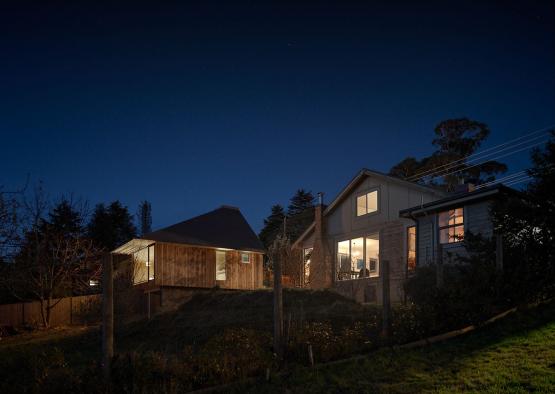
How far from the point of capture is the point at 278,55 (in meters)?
27.7

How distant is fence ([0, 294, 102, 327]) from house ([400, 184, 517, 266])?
1473cm

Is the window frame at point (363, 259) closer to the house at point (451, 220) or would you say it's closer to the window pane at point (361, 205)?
the window pane at point (361, 205)

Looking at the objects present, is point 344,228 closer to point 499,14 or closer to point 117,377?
point 499,14

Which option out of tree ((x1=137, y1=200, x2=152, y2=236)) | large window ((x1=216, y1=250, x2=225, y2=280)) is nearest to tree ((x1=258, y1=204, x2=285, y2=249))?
tree ((x1=137, y1=200, x2=152, y2=236))

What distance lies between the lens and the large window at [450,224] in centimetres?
2075

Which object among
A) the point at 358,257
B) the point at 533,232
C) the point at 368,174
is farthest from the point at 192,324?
the point at 533,232

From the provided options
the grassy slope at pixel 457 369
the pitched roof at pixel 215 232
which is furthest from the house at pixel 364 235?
the grassy slope at pixel 457 369

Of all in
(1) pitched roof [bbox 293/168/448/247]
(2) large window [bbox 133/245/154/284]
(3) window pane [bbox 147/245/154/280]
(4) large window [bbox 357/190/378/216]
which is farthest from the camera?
(2) large window [bbox 133/245/154/284]

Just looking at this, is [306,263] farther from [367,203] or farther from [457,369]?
[457,369]

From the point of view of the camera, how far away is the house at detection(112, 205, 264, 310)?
90.0 feet

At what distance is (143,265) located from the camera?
29250 millimetres

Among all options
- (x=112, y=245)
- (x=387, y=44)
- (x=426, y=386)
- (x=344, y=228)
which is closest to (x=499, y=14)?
(x=387, y=44)

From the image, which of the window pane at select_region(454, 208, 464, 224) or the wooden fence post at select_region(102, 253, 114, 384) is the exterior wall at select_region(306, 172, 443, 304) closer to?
the window pane at select_region(454, 208, 464, 224)

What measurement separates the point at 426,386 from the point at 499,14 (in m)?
20.1
